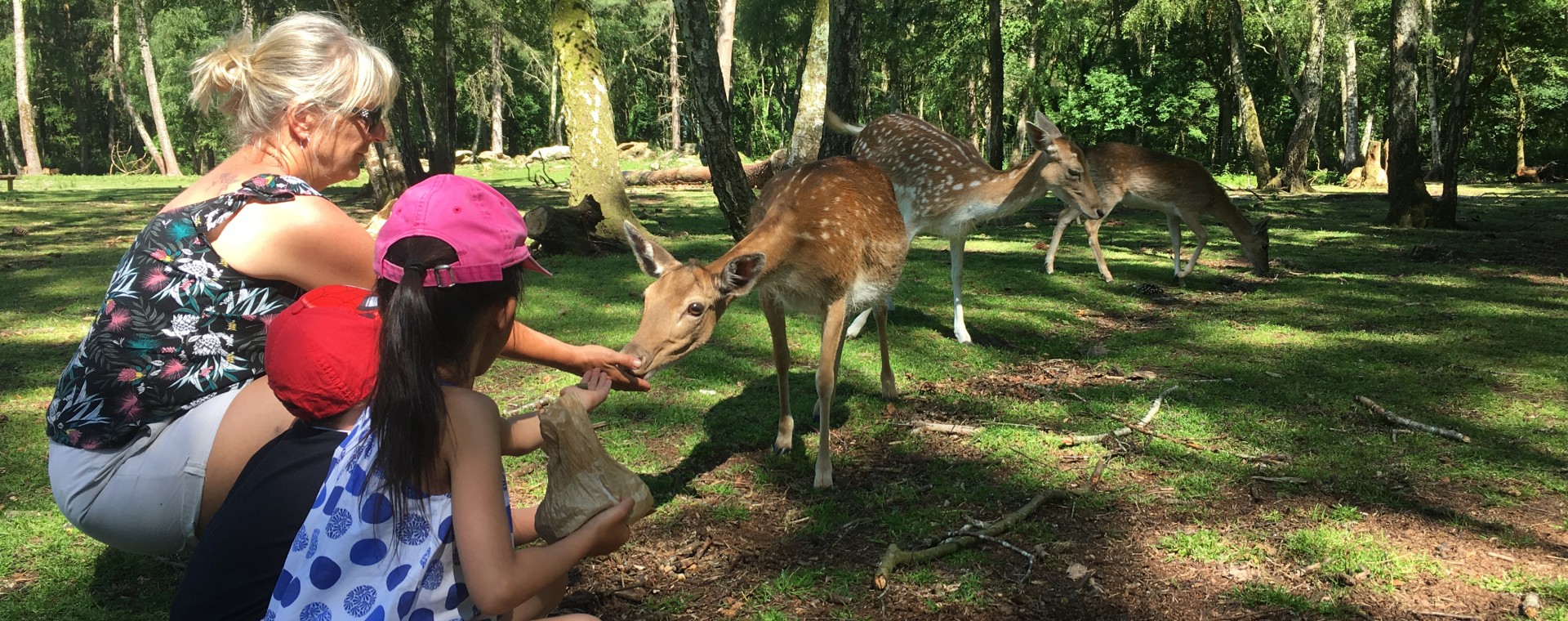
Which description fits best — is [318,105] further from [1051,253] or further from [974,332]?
[1051,253]

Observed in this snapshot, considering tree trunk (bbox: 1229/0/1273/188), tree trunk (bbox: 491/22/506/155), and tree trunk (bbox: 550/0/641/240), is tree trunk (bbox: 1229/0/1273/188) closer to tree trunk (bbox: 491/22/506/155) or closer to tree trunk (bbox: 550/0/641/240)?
tree trunk (bbox: 550/0/641/240)

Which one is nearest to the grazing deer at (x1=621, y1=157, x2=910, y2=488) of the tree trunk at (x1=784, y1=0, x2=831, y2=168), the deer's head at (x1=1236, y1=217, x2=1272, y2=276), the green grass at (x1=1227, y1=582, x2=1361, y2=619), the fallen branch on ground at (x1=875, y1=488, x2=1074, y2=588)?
the fallen branch on ground at (x1=875, y1=488, x2=1074, y2=588)

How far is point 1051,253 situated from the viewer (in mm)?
10391

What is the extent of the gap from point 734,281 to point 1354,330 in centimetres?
559

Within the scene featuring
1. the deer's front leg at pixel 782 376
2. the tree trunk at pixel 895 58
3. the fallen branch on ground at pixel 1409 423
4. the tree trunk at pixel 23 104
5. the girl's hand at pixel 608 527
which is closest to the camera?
the girl's hand at pixel 608 527

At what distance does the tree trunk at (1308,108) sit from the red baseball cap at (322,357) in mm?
22301

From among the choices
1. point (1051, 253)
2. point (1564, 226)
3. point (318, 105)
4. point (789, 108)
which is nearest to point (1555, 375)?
point (1051, 253)

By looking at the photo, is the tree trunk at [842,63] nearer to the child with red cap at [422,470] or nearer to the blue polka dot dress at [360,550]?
the child with red cap at [422,470]

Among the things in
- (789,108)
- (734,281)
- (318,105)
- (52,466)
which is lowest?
(52,466)

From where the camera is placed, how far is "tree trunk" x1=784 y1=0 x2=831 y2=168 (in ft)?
45.4

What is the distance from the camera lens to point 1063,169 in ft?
28.3

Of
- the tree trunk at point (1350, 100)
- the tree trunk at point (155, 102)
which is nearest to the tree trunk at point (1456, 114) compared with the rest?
the tree trunk at point (1350, 100)

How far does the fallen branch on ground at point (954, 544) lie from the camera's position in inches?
136

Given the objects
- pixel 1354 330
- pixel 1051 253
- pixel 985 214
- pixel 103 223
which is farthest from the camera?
pixel 103 223
